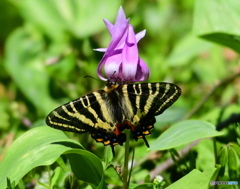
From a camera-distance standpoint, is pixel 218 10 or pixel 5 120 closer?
pixel 218 10

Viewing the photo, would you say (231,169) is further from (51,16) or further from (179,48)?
(51,16)

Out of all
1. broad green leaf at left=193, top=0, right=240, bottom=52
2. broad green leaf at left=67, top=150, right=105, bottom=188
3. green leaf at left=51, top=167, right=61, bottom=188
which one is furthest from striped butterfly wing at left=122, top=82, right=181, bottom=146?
broad green leaf at left=193, top=0, right=240, bottom=52

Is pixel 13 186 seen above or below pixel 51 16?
below

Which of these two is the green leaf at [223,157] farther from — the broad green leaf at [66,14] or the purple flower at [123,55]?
the broad green leaf at [66,14]

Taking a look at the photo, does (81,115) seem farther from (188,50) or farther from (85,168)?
(188,50)

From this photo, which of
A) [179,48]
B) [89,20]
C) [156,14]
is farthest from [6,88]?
[156,14]

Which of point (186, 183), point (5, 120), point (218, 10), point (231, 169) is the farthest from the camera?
point (5, 120)

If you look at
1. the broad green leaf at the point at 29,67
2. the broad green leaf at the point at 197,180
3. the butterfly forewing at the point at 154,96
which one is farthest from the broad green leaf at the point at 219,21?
the broad green leaf at the point at 29,67
